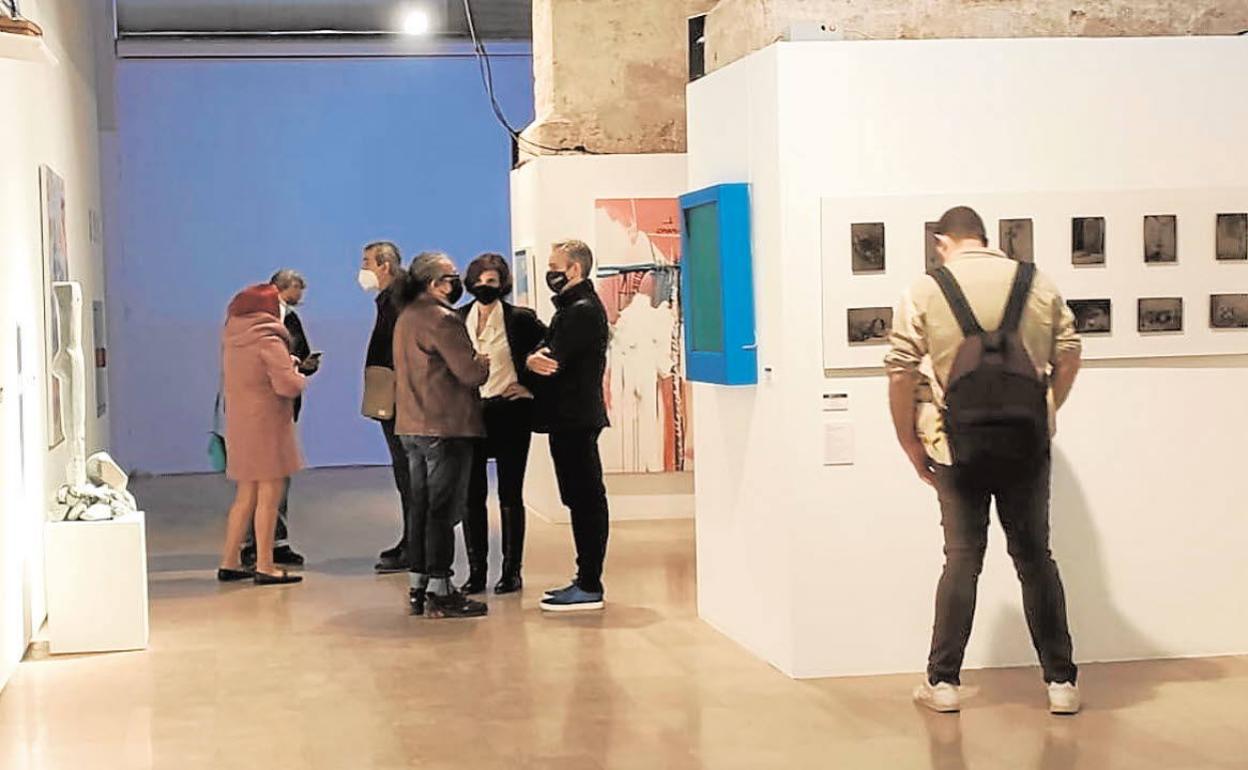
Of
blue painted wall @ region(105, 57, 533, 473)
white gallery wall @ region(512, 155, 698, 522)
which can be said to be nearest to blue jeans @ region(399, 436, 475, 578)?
white gallery wall @ region(512, 155, 698, 522)

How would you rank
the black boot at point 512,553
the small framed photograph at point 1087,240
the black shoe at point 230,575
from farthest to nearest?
the black shoe at point 230,575 → the black boot at point 512,553 → the small framed photograph at point 1087,240

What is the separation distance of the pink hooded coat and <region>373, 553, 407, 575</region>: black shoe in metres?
0.83

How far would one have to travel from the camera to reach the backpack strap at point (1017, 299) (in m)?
5.86

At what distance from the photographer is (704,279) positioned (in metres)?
7.34

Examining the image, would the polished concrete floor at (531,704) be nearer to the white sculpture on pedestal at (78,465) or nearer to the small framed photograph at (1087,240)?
the white sculpture on pedestal at (78,465)

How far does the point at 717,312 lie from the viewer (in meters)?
7.14

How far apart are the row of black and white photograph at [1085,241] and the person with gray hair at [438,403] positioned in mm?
2151

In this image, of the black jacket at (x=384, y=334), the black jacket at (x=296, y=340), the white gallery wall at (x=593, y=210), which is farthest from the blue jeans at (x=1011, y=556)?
the white gallery wall at (x=593, y=210)

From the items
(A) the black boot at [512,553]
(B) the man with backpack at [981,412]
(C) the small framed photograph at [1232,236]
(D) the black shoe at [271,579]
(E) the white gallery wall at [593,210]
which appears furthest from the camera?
(E) the white gallery wall at [593,210]

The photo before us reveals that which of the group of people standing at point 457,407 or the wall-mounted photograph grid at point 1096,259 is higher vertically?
the wall-mounted photograph grid at point 1096,259

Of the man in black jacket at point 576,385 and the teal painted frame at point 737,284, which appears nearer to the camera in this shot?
the teal painted frame at point 737,284

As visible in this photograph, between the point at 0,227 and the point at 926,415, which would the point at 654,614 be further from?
the point at 0,227

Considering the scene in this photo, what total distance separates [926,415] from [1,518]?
3424 millimetres

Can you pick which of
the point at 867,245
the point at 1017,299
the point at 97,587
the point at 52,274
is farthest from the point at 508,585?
the point at 1017,299
